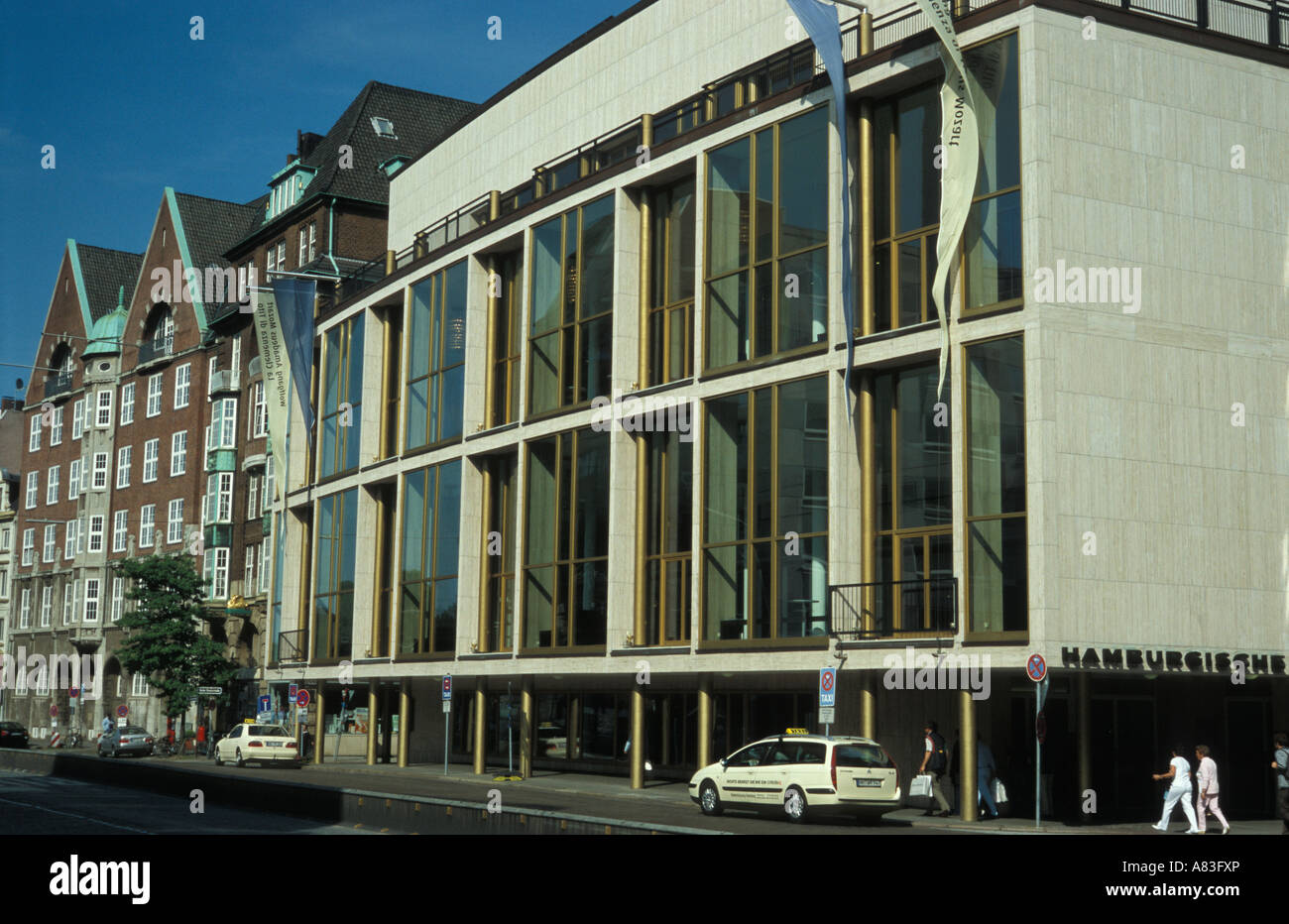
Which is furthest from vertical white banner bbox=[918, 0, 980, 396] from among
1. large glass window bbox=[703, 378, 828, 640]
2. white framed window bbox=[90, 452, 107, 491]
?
white framed window bbox=[90, 452, 107, 491]

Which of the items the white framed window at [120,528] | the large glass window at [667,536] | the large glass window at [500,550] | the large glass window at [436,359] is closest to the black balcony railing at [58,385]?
the white framed window at [120,528]

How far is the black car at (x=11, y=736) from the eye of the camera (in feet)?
228

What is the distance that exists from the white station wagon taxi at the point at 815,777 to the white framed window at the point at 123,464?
59.4 meters

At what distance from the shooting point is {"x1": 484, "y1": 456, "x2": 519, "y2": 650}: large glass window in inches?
1684

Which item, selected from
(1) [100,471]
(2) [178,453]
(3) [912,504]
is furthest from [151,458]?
(3) [912,504]

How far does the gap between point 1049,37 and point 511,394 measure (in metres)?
20.1

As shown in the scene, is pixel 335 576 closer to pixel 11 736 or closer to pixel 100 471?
pixel 11 736

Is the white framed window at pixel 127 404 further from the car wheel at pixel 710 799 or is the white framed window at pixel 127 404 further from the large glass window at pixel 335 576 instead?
the car wheel at pixel 710 799

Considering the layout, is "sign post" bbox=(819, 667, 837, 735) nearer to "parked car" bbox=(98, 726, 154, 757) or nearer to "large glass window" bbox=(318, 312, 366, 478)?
"large glass window" bbox=(318, 312, 366, 478)

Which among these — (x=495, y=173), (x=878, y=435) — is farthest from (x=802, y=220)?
(x=495, y=173)

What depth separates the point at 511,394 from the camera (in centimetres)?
4350

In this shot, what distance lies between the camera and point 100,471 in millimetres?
82375

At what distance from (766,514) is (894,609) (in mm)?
4182

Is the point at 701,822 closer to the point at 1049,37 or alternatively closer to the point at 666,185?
the point at 1049,37
